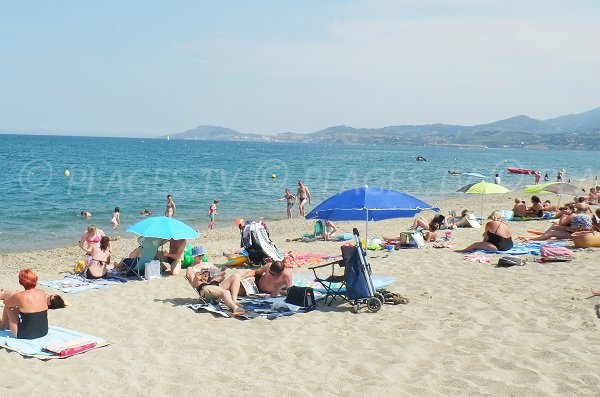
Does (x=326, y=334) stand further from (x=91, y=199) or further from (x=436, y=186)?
(x=436, y=186)

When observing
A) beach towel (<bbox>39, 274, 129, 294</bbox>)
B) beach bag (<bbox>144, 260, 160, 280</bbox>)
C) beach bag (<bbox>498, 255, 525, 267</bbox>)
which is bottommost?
beach towel (<bbox>39, 274, 129, 294</bbox>)

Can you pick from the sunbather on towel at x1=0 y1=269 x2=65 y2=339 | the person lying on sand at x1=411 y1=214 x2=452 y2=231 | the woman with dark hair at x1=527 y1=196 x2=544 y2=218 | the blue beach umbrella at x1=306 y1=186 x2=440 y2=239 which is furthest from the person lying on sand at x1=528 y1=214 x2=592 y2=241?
the sunbather on towel at x1=0 y1=269 x2=65 y2=339

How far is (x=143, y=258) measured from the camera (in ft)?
33.5

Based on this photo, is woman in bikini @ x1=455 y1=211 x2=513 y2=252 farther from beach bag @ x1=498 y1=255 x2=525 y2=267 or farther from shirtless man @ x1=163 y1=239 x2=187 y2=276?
shirtless man @ x1=163 y1=239 x2=187 y2=276

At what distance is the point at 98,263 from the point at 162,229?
4.63 ft

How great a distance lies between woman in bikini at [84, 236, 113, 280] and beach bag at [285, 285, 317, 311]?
429 cm

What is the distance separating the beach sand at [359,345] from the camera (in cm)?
478

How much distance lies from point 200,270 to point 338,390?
175 inches

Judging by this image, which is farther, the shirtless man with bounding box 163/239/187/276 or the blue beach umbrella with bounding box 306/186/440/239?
the shirtless man with bounding box 163/239/187/276

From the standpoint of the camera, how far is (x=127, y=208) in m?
24.9

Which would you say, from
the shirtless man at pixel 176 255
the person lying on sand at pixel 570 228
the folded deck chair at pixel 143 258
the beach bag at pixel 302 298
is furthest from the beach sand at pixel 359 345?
the person lying on sand at pixel 570 228

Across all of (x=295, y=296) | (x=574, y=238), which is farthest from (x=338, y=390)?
(x=574, y=238)

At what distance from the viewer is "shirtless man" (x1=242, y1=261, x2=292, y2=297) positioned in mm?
8219

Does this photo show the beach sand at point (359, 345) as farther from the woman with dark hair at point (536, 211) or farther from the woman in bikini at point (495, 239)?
the woman with dark hair at point (536, 211)
